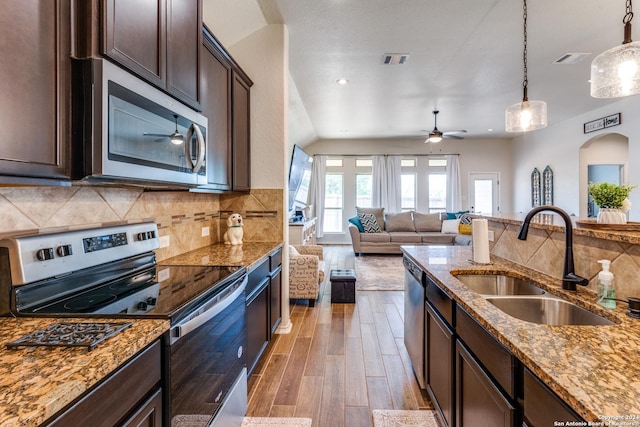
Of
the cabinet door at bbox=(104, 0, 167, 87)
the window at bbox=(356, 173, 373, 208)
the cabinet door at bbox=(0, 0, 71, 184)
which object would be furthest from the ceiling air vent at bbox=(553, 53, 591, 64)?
the window at bbox=(356, 173, 373, 208)

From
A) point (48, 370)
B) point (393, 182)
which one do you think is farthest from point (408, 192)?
point (48, 370)

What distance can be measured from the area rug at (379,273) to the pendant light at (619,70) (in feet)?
11.3

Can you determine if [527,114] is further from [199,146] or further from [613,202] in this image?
[199,146]

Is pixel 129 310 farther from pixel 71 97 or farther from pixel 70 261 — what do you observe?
pixel 71 97

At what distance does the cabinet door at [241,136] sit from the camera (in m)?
2.67

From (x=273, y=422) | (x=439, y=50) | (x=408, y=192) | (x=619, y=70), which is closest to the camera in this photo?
(x=619, y=70)

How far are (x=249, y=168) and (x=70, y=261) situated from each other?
1.93 meters

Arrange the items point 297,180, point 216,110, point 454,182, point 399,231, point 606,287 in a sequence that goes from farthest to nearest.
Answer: point 454,182 → point 399,231 → point 297,180 → point 216,110 → point 606,287

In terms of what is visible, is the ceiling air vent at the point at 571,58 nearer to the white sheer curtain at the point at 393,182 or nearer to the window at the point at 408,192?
the white sheer curtain at the point at 393,182

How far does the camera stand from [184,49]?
156 cm

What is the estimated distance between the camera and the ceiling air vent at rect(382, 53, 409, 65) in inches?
142

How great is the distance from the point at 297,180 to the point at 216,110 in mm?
4082

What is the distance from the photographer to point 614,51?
1558mm

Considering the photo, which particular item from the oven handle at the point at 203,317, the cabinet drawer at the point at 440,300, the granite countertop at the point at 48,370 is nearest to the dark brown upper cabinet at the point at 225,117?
the oven handle at the point at 203,317
